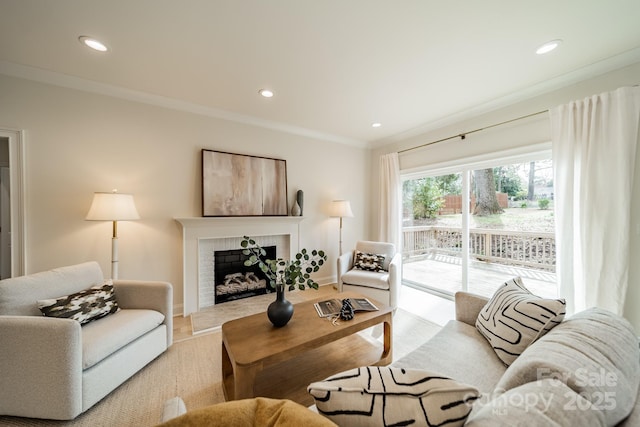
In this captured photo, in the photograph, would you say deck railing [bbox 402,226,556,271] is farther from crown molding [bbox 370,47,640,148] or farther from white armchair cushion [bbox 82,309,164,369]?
white armchair cushion [bbox 82,309,164,369]

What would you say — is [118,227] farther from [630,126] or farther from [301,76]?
[630,126]

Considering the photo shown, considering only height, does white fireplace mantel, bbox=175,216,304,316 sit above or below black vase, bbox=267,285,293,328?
above

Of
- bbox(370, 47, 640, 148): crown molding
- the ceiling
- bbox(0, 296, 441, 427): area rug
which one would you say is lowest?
bbox(0, 296, 441, 427): area rug

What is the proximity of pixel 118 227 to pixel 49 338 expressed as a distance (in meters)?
1.49

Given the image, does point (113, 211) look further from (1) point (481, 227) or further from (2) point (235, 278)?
(1) point (481, 227)

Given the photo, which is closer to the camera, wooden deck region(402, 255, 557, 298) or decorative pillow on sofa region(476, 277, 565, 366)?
decorative pillow on sofa region(476, 277, 565, 366)

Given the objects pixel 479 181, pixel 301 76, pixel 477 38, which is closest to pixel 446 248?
pixel 479 181

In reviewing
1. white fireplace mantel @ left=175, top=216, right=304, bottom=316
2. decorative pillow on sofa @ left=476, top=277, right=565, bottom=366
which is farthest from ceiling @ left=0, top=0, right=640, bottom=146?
decorative pillow on sofa @ left=476, top=277, right=565, bottom=366

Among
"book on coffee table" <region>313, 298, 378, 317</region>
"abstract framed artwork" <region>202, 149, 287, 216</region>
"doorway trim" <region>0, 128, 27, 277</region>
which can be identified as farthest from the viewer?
"abstract framed artwork" <region>202, 149, 287, 216</region>

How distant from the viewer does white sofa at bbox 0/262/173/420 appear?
53.1 inches

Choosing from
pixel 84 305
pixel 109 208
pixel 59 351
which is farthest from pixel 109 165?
pixel 59 351

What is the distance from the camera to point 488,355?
1312 millimetres

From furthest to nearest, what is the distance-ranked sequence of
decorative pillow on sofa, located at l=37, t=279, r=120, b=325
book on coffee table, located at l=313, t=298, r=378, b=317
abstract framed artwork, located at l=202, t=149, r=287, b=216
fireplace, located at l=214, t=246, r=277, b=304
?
1. fireplace, located at l=214, t=246, r=277, b=304
2. abstract framed artwork, located at l=202, t=149, r=287, b=216
3. book on coffee table, located at l=313, t=298, r=378, b=317
4. decorative pillow on sofa, located at l=37, t=279, r=120, b=325

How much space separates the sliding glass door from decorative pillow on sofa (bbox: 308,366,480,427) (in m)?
2.87
